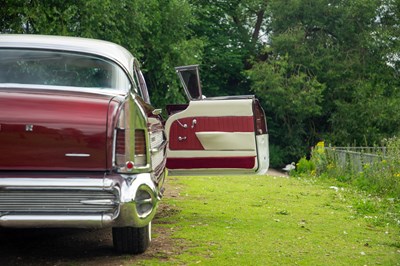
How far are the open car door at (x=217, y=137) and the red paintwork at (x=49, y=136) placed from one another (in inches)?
120

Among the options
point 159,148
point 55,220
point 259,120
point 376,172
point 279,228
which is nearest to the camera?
point 55,220

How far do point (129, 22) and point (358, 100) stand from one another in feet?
63.7

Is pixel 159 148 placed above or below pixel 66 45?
below

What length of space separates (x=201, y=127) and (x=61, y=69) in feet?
8.01

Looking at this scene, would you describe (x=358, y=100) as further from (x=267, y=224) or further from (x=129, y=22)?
(x=267, y=224)

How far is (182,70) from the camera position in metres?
9.16

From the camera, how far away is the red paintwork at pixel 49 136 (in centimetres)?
541

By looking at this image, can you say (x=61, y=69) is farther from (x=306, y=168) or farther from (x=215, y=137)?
(x=306, y=168)

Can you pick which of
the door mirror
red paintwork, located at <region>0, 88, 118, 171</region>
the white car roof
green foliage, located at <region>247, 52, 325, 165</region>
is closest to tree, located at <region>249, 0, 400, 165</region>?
green foliage, located at <region>247, 52, 325, 165</region>

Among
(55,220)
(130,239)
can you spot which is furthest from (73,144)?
(130,239)

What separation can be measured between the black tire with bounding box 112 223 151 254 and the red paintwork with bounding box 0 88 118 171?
107 cm

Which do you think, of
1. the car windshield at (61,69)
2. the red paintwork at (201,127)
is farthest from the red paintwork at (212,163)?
the car windshield at (61,69)

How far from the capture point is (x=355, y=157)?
17078mm

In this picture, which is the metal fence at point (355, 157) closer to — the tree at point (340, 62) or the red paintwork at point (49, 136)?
the red paintwork at point (49, 136)
